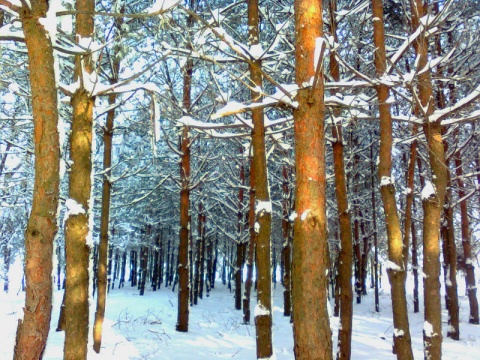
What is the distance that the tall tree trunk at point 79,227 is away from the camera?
4.37 meters

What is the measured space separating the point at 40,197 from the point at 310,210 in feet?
7.22

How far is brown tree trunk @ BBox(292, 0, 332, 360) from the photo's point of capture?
3107 millimetres

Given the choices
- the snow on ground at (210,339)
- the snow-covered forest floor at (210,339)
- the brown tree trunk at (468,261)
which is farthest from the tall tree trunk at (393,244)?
the brown tree trunk at (468,261)

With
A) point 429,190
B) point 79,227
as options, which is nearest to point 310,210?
point 79,227

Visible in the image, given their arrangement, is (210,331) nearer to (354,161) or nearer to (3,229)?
(354,161)

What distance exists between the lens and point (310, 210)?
325 cm

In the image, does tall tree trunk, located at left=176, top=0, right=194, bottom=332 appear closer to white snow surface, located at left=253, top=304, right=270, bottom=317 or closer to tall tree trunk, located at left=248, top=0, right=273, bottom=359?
tall tree trunk, located at left=248, top=0, right=273, bottom=359

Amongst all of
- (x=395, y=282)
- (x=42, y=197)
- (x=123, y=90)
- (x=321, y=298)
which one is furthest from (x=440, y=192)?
(x=42, y=197)

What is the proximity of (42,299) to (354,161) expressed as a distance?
40.2 feet

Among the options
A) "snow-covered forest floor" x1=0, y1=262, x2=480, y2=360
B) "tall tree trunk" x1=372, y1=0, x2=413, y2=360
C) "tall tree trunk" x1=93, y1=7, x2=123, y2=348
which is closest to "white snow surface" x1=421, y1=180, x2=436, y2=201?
"tall tree trunk" x1=372, y1=0, x2=413, y2=360

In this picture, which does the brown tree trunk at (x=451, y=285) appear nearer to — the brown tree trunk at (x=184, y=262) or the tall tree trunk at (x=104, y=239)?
the brown tree trunk at (x=184, y=262)

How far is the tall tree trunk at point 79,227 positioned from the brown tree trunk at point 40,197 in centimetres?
56

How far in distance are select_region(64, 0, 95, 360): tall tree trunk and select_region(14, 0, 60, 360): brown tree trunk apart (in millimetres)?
558

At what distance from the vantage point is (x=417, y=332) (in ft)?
39.8
